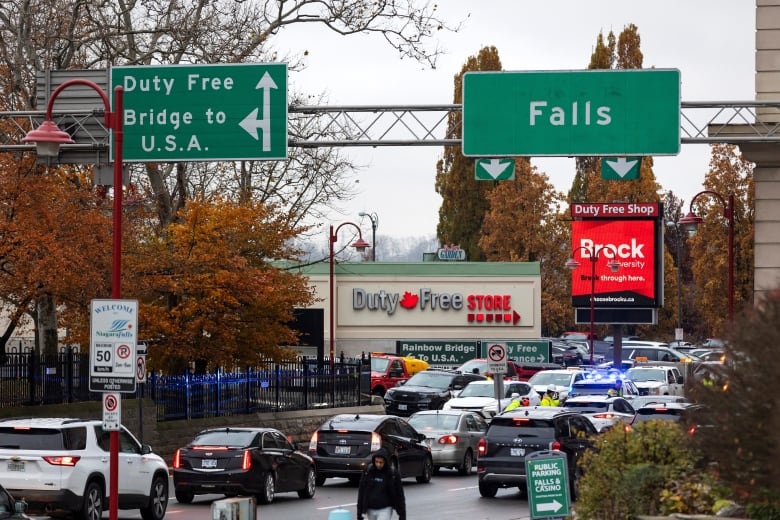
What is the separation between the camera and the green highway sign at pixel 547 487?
17.5 m

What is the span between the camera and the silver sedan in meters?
32.2

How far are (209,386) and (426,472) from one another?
8930 mm

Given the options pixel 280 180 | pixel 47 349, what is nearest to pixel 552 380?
pixel 280 180

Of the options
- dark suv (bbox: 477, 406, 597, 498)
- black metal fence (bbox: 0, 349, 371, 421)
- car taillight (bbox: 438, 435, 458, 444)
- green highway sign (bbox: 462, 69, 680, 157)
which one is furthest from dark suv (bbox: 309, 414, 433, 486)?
green highway sign (bbox: 462, 69, 680, 157)

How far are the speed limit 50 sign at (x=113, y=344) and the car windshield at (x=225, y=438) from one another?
23.9ft

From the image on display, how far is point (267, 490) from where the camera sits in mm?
25312

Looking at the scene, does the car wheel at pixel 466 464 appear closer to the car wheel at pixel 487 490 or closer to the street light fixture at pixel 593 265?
the car wheel at pixel 487 490

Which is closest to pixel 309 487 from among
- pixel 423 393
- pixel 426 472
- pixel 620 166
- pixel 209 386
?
pixel 426 472

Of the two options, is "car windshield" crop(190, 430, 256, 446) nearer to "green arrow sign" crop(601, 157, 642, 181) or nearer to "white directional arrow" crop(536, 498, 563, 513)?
"green arrow sign" crop(601, 157, 642, 181)

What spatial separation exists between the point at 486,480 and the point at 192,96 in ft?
29.9

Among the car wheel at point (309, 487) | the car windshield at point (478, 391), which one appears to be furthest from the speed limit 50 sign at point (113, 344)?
the car windshield at point (478, 391)

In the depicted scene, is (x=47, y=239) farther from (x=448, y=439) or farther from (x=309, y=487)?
(x=448, y=439)

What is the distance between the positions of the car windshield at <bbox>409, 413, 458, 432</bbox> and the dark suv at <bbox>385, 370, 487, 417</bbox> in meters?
13.7

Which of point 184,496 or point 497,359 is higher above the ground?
point 497,359
